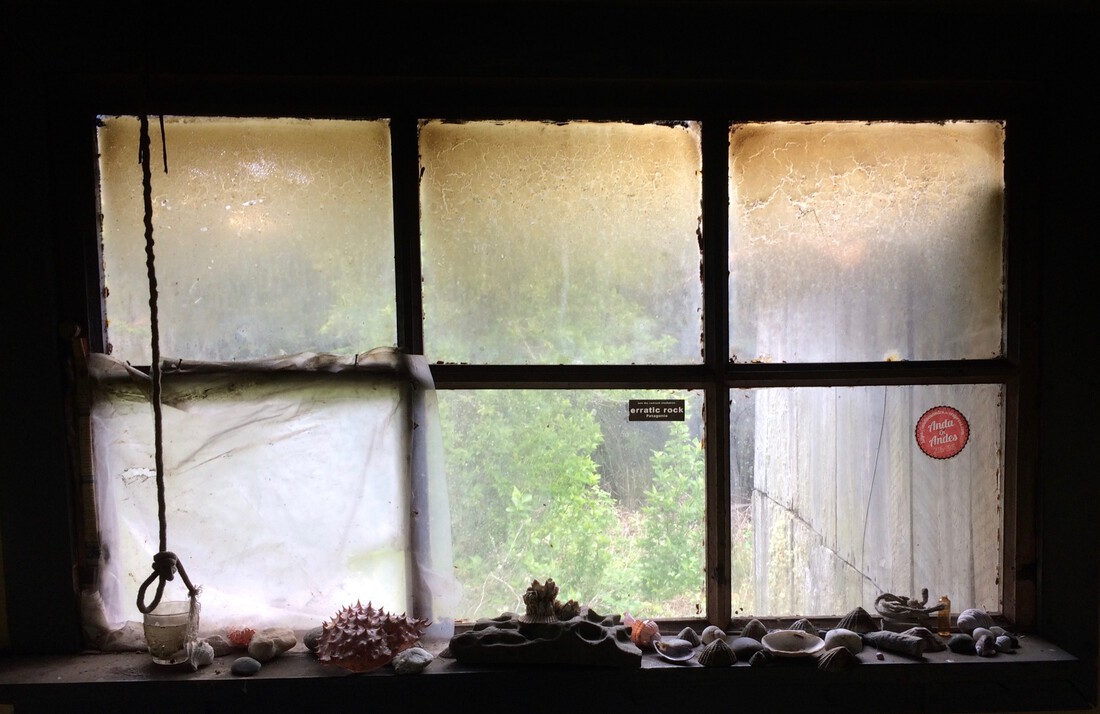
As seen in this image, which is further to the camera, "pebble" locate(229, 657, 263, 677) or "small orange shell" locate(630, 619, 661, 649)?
"small orange shell" locate(630, 619, 661, 649)

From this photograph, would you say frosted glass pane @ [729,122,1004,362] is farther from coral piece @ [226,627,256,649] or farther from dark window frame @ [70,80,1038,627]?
coral piece @ [226,627,256,649]

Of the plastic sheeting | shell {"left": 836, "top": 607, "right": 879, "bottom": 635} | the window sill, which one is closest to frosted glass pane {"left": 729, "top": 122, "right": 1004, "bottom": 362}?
shell {"left": 836, "top": 607, "right": 879, "bottom": 635}

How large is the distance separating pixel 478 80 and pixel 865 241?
44.0 inches

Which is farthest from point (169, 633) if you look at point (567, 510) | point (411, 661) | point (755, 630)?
point (755, 630)

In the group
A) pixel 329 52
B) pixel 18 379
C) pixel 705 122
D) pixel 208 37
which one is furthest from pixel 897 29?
pixel 18 379

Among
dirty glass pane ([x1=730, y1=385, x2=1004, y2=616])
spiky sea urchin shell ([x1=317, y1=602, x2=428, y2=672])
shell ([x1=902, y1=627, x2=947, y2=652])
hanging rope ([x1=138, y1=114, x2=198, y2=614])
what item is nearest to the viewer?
hanging rope ([x1=138, y1=114, x2=198, y2=614])

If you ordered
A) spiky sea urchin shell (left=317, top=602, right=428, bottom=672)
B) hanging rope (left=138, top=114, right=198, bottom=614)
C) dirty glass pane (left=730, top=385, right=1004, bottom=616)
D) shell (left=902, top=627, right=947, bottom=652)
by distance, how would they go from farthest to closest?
dirty glass pane (left=730, top=385, right=1004, bottom=616)
shell (left=902, top=627, right=947, bottom=652)
spiky sea urchin shell (left=317, top=602, right=428, bottom=672)
hanging rope (left=138, top=114, right=198, bottom=614)

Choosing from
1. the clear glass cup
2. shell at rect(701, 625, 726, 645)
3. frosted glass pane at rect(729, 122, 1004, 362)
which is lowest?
shell at rect(701, 625, 726, 645)

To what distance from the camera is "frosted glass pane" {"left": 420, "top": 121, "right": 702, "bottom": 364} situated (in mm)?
1655

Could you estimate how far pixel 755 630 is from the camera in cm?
163

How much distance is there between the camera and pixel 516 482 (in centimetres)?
168

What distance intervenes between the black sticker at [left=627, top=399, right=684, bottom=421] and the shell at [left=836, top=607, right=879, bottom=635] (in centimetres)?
71

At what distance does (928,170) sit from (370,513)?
176cm

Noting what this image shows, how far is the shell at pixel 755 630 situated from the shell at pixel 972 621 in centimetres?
53
